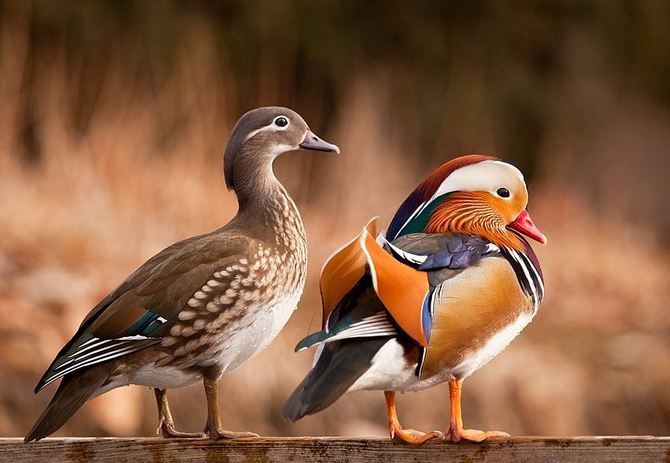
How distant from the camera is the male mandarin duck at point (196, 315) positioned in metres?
2.22

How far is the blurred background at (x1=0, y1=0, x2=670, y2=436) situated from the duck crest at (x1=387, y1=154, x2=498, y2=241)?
2.42 m

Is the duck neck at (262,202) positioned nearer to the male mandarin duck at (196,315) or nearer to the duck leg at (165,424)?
the male mandarin duck at (196,315)

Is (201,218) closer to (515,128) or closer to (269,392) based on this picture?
(269,392)

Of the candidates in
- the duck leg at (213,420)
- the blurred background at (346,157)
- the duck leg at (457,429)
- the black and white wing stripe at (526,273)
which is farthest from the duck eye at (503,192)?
the blurred background at (346,157)

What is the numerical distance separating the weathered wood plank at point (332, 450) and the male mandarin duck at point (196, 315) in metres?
0.06

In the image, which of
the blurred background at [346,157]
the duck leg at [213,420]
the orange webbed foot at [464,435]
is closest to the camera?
the orange webbed foot at [464,435]

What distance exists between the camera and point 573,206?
22.7 ft

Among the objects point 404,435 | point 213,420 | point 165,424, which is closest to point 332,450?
point 404,435

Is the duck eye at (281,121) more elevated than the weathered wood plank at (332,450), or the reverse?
the duck eye at (281,121)

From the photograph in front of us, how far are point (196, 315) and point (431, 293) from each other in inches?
17.8

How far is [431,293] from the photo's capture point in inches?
80.1

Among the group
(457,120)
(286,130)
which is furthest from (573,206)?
(286,130)

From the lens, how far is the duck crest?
220cm

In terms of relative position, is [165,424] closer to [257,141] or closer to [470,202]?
[257,141]
